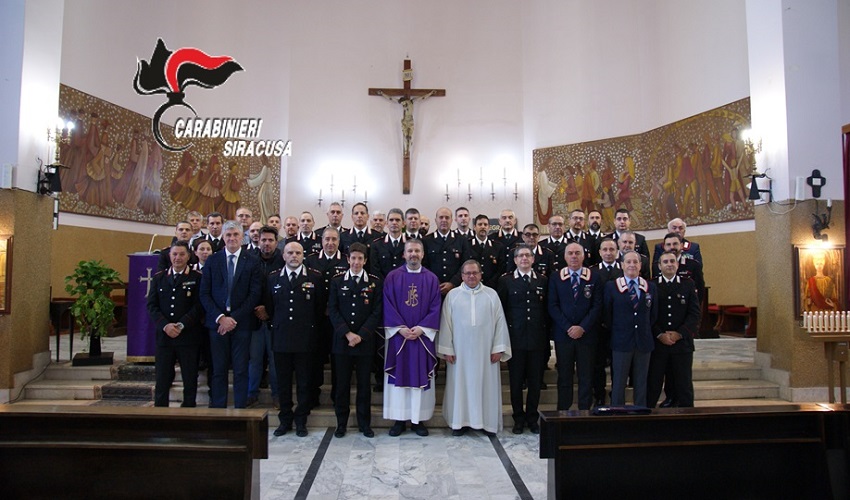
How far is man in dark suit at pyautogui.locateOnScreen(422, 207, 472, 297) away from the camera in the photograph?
18.2ft

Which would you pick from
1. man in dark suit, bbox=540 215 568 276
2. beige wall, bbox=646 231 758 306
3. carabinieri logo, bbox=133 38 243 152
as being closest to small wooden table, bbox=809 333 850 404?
man in dark suit, bbox=540 215 568 276

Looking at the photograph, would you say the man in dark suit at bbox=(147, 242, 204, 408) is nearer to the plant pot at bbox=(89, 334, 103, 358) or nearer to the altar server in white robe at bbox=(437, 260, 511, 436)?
the plant pot at bbox=(89, 334, 103, 358)

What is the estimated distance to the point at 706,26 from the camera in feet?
32.3

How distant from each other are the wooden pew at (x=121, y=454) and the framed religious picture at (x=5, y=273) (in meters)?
3.55

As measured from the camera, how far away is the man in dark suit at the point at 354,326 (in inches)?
185

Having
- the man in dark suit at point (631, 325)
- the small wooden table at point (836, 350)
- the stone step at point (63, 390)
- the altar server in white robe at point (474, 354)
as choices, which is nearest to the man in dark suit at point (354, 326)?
the altar server in white robe at point (474, 354)

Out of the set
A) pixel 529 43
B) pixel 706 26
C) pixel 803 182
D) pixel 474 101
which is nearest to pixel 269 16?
pixel 474 101

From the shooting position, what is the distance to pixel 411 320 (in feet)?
15.7

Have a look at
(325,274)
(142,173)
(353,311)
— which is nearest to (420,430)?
(353,311)

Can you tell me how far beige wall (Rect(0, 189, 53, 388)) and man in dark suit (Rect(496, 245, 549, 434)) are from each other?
4.79 metres

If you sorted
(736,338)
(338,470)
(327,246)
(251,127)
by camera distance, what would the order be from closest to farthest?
(338,470)
(327,246)
(736,338)
(251,127)

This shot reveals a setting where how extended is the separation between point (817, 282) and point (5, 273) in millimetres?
8160

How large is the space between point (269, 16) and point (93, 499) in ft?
36.9

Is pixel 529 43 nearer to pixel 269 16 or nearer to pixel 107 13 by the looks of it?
pixel 269 16
